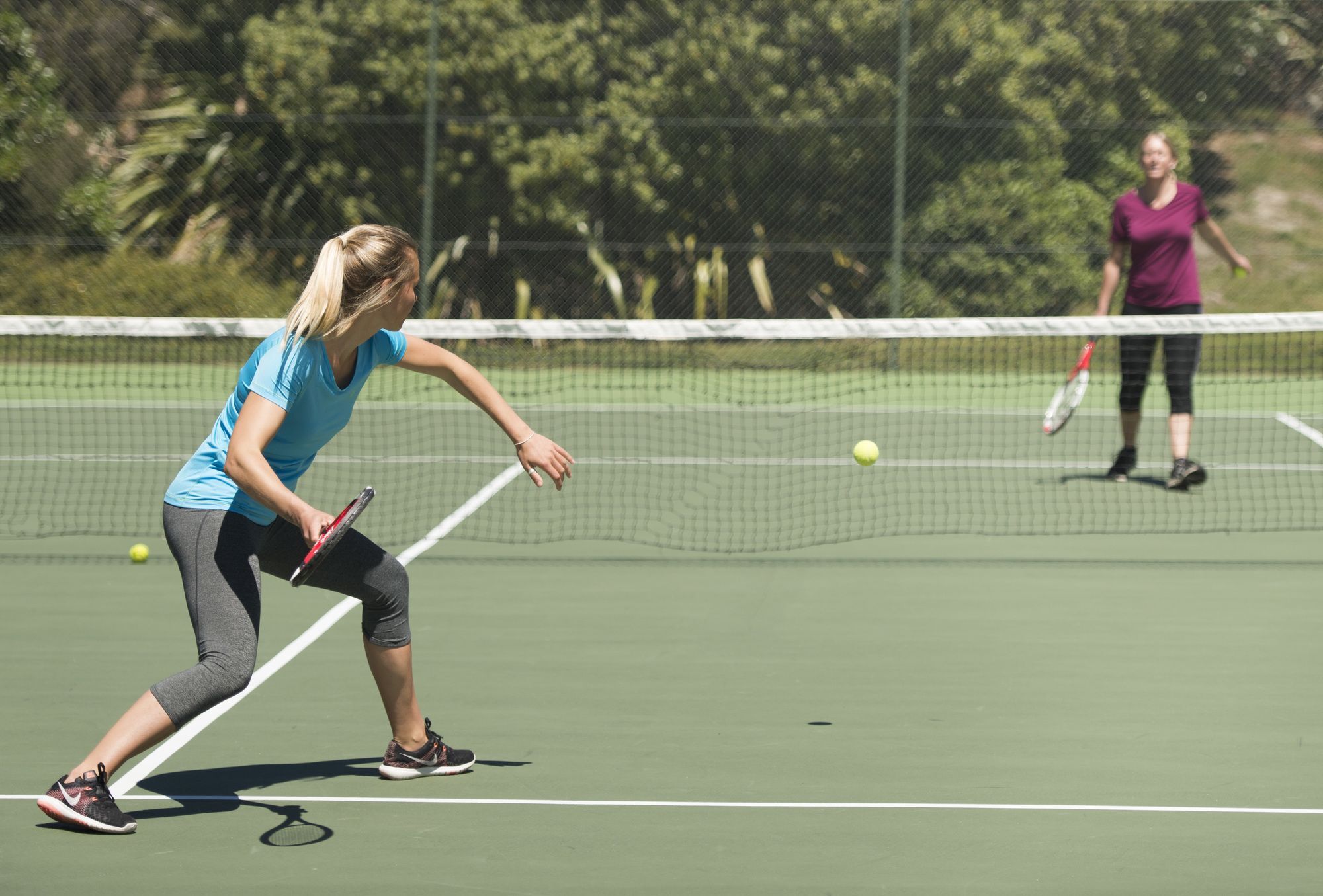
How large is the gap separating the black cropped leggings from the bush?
8970 mm

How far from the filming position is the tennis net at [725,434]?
28.1ft

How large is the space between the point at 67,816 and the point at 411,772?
A: 86cm

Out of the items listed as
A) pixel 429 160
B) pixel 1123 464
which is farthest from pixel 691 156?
pixel 1123 464

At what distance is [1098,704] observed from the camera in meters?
5.30

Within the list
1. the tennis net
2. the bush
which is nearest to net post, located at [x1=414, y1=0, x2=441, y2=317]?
the tennis net

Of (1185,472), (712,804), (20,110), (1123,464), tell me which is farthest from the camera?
A: (20,110)

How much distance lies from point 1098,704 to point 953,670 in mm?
570

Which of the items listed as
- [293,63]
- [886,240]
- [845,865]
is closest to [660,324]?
[845,865]

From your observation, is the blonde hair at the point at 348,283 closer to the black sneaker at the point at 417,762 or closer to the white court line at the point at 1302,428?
the black sneaker at the point at 417,762

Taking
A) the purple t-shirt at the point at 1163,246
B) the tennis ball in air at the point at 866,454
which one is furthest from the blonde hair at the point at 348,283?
the purple t-shirt at the point at 1163,246

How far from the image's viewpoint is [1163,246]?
9531 mm

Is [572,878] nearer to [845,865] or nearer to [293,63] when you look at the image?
[845,865]

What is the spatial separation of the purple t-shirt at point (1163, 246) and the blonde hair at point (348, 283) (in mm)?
6281

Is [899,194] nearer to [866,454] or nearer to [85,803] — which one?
[866,454]
